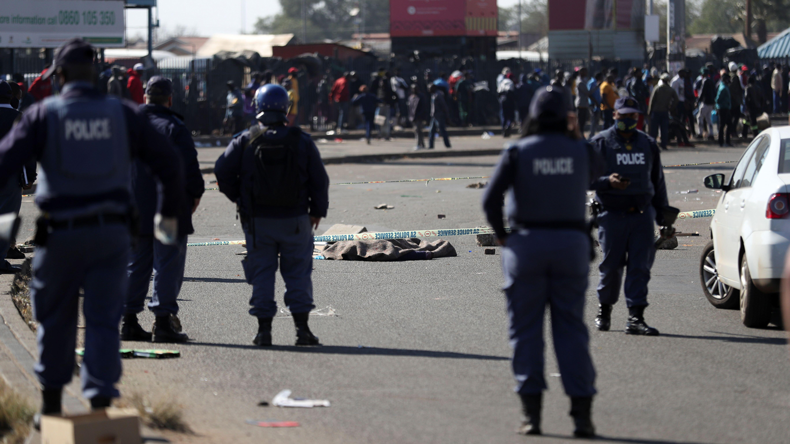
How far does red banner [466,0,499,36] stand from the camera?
4878 centimetres

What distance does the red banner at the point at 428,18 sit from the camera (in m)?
48.5

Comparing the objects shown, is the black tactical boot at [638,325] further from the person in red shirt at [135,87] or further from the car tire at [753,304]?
the person in red shirt at [135,87]

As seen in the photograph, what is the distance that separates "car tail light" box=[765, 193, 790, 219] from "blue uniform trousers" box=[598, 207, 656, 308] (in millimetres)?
809

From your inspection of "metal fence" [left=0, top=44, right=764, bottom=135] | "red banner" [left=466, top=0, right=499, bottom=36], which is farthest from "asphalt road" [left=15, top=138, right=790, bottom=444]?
"red banner" [left=466, top=0, right=499, bottom=36]

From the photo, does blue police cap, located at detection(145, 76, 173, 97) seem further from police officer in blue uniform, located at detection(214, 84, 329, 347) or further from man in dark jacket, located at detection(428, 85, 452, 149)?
man in dark jacket, located at detection(428, 85, 452, 149)

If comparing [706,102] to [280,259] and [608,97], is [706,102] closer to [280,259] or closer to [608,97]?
[608,97]

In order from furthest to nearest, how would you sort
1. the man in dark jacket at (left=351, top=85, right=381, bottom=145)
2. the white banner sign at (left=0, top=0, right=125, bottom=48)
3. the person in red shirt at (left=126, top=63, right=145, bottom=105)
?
the white banner sign at (left=0, top=0, right=125, bottom=48) → the man in dark jacket at (left=351, top=85, right=381, bottom=145) → the person in red shirt at (left=126, top=63, right=145, bottom=105)

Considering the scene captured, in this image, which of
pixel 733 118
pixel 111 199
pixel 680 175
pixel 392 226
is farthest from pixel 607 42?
pixel 111 199

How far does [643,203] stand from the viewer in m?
7.33

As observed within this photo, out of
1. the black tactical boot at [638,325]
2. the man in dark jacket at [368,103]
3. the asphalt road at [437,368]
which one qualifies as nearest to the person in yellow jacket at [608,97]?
the man in dark jacket at [368,103]

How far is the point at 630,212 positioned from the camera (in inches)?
289

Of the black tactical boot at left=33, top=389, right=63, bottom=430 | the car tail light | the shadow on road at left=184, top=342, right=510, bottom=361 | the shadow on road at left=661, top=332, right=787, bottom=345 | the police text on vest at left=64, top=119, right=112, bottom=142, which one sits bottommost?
the shadow on road at left=661, top=332, right=787, bottom=345

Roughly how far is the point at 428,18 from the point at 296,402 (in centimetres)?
→ 4447

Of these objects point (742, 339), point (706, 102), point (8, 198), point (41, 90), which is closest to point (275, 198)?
point (742, 339)
